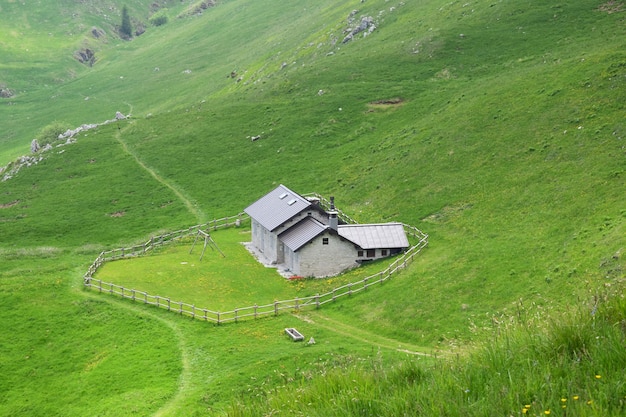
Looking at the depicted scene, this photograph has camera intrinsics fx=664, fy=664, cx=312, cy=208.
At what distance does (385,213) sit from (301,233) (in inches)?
447

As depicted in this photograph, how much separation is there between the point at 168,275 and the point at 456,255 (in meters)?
25.6

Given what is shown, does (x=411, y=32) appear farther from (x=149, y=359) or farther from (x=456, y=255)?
(x=149, y=359)

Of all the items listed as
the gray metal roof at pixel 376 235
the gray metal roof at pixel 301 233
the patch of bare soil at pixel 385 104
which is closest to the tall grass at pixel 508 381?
the gray metal roof at pixel 376 235

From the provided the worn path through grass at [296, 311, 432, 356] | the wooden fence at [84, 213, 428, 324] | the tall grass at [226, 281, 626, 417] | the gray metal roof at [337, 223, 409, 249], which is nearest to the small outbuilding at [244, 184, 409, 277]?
the gray metal roof at [337, 223, 409, 249]

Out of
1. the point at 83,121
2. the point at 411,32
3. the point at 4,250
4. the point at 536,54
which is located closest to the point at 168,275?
the point at 4,250

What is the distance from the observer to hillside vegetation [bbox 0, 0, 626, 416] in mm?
13695

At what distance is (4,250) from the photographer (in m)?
72.9

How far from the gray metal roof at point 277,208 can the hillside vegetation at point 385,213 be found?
26.7 ft

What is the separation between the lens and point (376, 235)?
195 ft

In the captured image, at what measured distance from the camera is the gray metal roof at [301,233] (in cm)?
5862

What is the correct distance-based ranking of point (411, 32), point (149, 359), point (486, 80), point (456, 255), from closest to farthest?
point (149, 359)
point (456, 255)
point (486, 80)
point (411, 32)

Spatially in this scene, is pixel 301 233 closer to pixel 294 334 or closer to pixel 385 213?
pixel 385 213

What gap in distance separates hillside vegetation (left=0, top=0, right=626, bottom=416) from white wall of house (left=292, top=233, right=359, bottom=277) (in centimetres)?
778

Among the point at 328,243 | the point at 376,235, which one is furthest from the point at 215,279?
the point at 376,235
